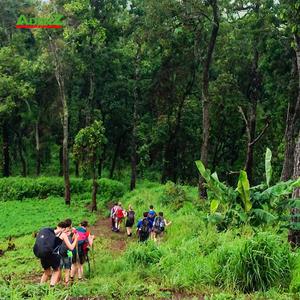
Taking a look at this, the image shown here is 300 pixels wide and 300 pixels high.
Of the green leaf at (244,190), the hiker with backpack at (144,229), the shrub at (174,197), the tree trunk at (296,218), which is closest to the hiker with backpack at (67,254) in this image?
the green leaf at (244,190)

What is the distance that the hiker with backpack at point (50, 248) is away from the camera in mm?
9336

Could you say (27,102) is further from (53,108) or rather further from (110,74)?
(110,74)

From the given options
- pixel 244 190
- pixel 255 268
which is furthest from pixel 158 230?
pixel 255 268

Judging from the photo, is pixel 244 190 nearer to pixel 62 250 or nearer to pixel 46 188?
pixel 62 250

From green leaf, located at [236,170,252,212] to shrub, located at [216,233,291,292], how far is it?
390 cm

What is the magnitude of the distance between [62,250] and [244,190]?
16.5ft

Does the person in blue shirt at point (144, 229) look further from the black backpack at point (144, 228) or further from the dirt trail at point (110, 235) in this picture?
the dirt trail at point (110, 235)

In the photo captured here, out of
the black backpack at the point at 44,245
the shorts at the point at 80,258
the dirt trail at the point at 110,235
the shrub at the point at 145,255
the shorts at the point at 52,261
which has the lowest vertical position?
the dirt trail at the point at 110,235

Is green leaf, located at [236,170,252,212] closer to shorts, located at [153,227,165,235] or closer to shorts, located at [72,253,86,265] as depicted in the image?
shorts, located at [153,227,165,235]

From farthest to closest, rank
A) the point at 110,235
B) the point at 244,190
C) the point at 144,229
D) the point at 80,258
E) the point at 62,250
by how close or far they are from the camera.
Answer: the point at 110,235
the point at 144,229
the point at 244,190
the point at 80,258
the point at 62,250

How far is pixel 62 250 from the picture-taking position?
10.1 m

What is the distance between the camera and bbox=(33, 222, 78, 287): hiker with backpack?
934 cm

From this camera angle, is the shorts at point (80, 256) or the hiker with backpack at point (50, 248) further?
the shorts at point (80, 256)

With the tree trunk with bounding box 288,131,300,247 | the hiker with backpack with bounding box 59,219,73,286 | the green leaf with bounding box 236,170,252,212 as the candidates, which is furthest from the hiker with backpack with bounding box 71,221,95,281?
the tree trunk with bounding box 288,131,300,247
